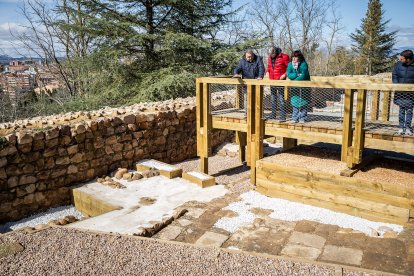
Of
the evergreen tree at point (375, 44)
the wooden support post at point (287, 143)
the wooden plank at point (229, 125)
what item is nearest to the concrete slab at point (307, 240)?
the wooden plank at point (229, 125)

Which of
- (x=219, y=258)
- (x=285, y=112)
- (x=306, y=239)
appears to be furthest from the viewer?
(x=285, y=112)

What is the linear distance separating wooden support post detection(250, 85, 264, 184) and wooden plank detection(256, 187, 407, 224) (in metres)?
0.61

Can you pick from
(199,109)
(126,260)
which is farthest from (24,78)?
(126,260)

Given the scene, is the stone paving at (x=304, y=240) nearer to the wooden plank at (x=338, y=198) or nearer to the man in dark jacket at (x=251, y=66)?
the wooden plank at (x=338, y=198)

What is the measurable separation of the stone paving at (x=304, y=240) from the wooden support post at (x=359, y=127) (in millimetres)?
1218

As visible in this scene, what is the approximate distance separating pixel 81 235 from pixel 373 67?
32.5m

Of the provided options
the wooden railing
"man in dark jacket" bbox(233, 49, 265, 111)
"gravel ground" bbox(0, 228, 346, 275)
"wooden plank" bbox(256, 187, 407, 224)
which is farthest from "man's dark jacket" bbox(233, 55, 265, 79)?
"gravel ground" bbox(0, 228, 346, 275)

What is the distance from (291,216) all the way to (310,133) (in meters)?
1.53

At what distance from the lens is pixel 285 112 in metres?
6.93

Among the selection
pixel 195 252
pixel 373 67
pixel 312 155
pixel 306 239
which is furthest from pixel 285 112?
pixel 373 67

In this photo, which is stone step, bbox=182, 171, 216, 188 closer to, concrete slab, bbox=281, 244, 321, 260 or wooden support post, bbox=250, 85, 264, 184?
wooden support post, bbox=250, 85, 264, 184

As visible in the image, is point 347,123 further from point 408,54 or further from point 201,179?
point 201,179

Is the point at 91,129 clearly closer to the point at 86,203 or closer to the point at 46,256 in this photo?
the point at 86,203

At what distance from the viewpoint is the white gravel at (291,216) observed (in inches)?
204
